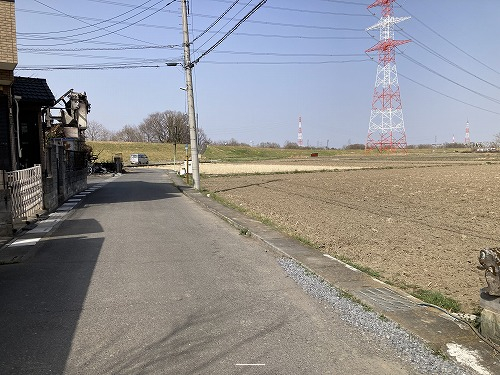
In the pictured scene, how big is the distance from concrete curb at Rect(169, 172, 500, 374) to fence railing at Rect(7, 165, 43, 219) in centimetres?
670

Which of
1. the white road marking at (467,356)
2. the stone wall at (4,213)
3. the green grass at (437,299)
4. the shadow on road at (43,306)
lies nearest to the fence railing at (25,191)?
the stone wall at (4,213)

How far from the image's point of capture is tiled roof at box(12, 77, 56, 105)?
19.0 metres

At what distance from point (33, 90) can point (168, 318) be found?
1813cm

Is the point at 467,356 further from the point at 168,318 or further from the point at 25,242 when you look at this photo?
the point at 25,242

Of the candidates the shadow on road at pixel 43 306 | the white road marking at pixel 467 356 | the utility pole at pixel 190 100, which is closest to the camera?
the white road marking at pixel 467 356

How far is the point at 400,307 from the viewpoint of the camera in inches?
201

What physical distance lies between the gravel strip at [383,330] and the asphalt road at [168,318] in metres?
0.13

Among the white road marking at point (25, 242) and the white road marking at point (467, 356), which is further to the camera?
the white road marking at point (25, 242)

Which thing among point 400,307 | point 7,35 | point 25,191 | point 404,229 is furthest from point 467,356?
point 7,35

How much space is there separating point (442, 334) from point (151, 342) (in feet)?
9.23

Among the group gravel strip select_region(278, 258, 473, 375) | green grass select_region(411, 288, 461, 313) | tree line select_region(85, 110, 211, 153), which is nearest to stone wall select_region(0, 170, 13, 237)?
gravel strip select_region(278, 258, 473, 375)

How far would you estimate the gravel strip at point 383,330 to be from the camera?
3.79 meters

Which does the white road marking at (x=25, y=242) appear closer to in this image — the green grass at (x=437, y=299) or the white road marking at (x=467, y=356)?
the green grass at (x=437, y=299)

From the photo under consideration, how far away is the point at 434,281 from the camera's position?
638cm
